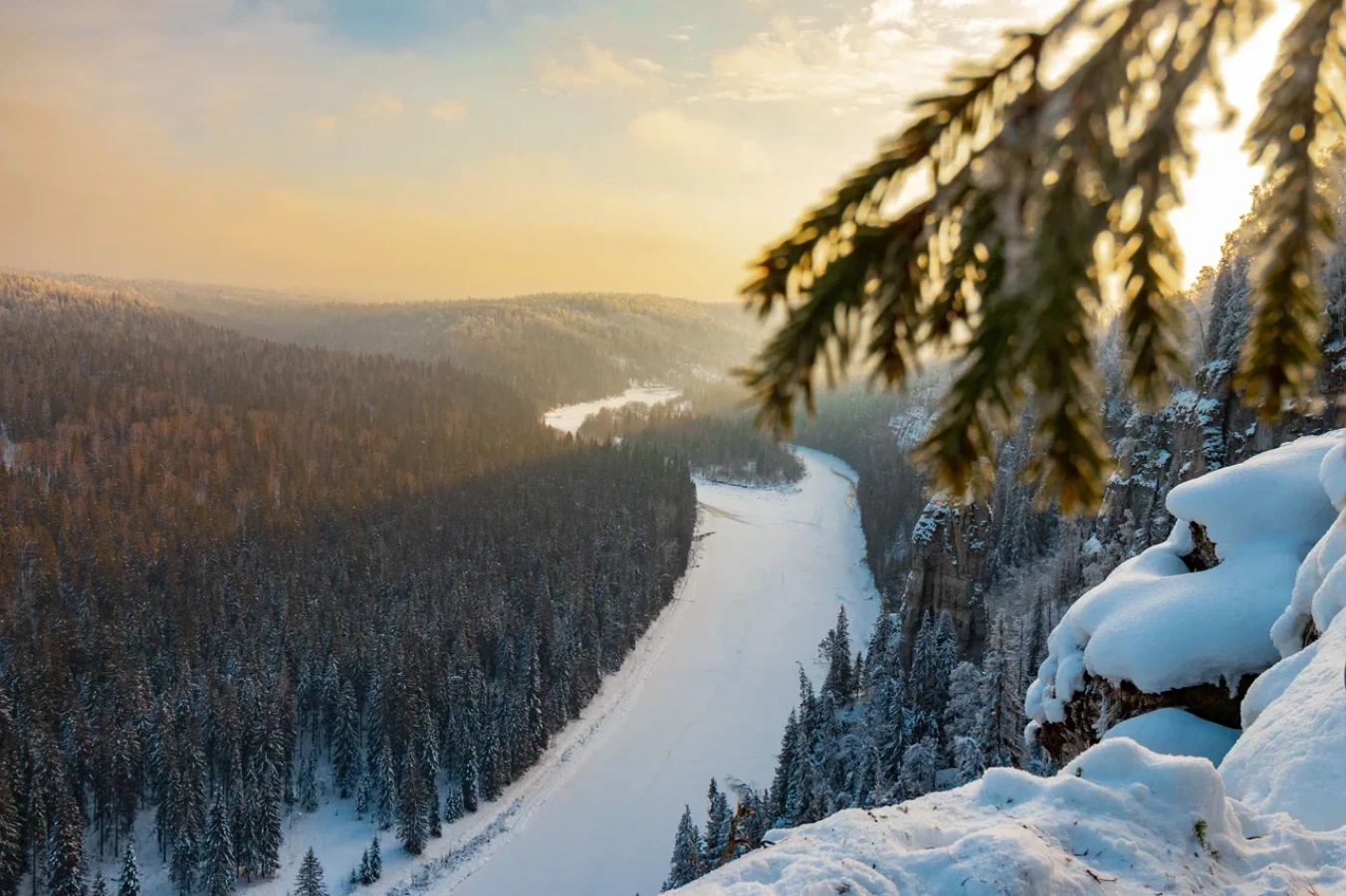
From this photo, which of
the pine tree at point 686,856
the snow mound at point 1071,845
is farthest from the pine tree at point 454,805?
the snow mound at point 1071,845

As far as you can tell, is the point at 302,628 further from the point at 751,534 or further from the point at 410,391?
the point at 410,391

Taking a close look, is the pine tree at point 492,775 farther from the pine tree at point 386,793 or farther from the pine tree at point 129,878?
the pine tree at point 129,878

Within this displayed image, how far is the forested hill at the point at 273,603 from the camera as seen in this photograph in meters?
37.9

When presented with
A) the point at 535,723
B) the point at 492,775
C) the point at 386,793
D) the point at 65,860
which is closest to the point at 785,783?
the point at 492,775

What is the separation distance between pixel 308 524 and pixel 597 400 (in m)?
131

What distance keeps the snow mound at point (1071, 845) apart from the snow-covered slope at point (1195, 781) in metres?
0.02

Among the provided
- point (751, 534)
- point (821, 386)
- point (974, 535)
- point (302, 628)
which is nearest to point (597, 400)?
point (751, 534)

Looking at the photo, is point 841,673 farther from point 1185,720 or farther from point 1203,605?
point 1203,605

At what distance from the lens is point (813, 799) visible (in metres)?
32.3

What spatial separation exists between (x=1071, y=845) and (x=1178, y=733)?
5145 millimetres

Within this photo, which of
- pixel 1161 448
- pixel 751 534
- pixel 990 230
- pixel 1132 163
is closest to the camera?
pixel 1132 163

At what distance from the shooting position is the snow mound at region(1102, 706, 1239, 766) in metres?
10.4

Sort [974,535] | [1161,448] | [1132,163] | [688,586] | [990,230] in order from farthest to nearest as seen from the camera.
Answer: [688,586] → [974,535] → [1161,448] → [990,230] → [1132,163]

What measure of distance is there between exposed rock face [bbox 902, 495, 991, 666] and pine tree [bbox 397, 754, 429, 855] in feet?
86.7
